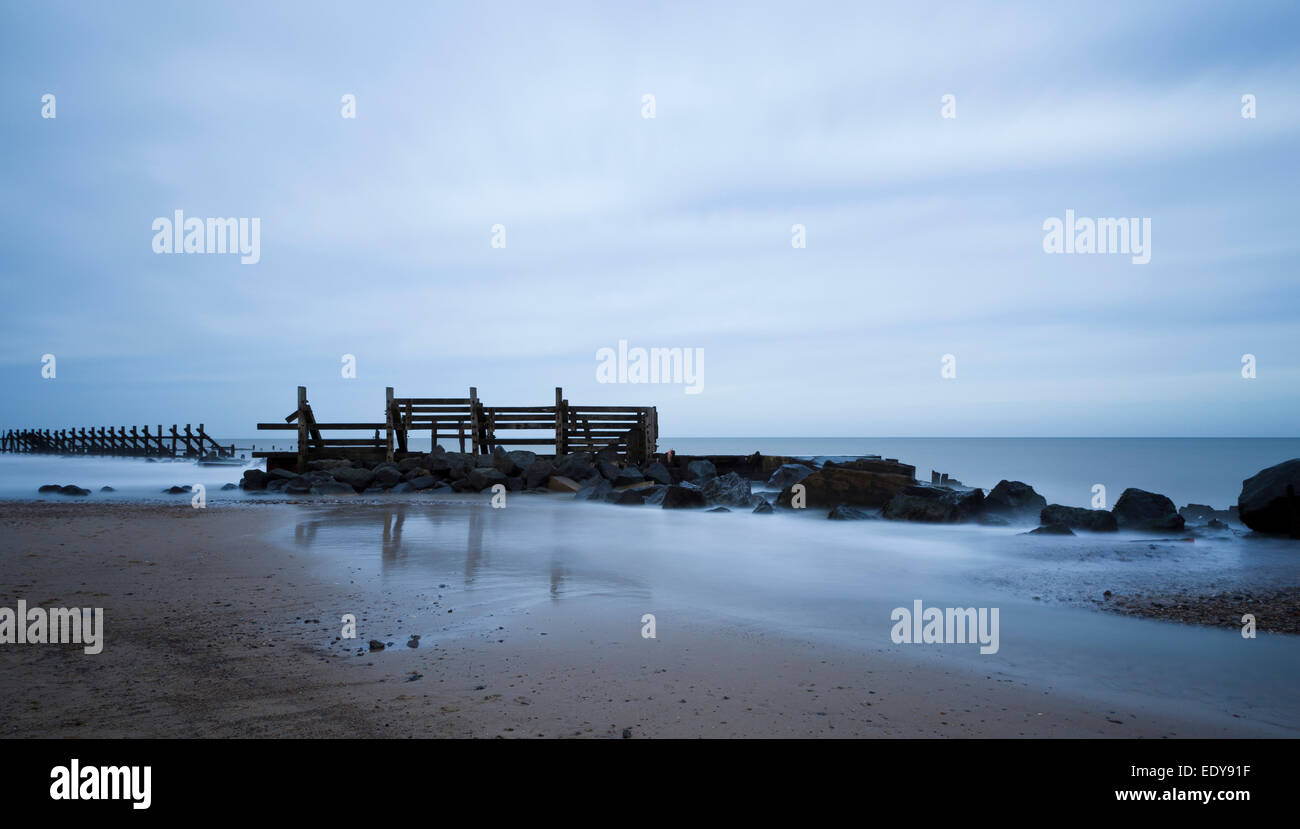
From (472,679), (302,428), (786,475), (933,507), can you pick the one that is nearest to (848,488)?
(933,507)

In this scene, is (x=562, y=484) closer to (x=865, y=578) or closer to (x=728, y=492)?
(x=728, y=492)

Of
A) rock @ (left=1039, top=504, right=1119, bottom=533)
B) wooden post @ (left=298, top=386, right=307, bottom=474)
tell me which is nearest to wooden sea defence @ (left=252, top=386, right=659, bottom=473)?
wooden post @ (left=298, top=386, right=307, bottom=474)

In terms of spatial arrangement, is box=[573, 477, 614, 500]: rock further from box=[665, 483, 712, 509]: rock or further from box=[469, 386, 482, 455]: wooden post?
box=[469, 386, 482, 455]: wooden post

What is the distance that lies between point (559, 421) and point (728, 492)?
30.3 ft

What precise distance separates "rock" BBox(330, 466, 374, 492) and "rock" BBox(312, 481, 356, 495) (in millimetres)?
380

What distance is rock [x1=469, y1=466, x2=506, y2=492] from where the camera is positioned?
2216 centimetres

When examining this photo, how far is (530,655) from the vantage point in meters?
5.13

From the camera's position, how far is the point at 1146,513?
14.1 metres

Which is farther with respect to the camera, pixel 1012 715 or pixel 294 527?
pixel 294 527

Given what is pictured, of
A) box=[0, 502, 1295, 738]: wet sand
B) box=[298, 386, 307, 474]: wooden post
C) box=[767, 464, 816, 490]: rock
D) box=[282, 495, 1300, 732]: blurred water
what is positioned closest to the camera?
box=[0, 502, 1295, 738]: wet sand

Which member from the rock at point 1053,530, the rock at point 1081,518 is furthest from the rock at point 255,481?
the rock at point 1081,518
